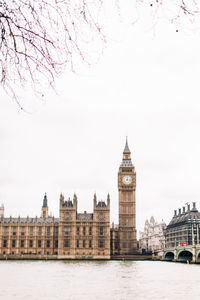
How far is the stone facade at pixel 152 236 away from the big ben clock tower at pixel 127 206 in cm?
2547

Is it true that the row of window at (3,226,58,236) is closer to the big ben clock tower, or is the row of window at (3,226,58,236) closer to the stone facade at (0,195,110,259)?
the stone facade at (0,195,110,259)

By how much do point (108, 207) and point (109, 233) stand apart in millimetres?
6417

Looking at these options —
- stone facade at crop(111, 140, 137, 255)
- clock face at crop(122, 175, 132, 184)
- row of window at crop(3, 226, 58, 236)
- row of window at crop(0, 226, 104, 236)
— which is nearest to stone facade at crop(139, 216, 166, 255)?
stone facade at crop(111, 140, 137, 255)

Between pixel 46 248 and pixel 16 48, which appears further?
pixel 46 248

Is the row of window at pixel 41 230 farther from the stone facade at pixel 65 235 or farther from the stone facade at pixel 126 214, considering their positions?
→ the stone facade at pixel 126 214

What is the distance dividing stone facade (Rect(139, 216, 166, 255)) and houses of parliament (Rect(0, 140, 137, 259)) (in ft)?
84.6

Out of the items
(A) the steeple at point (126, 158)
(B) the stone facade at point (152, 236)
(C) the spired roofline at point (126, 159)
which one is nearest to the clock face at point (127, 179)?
(C) the spired roofline at point (126, 159)

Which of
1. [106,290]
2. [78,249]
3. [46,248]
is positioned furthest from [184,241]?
[106,290]

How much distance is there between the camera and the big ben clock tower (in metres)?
92.4

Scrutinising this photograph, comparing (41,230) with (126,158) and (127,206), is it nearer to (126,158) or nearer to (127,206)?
(127,206)

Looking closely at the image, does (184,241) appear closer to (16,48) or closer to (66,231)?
(66,231)

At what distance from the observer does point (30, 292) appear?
23297mm

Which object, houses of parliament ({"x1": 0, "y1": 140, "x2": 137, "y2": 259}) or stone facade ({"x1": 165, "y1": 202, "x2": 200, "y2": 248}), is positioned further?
stone facade ({"x1": 165, "y1": 202, "x2": 200, "y2": 248})

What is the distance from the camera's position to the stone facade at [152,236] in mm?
123688
